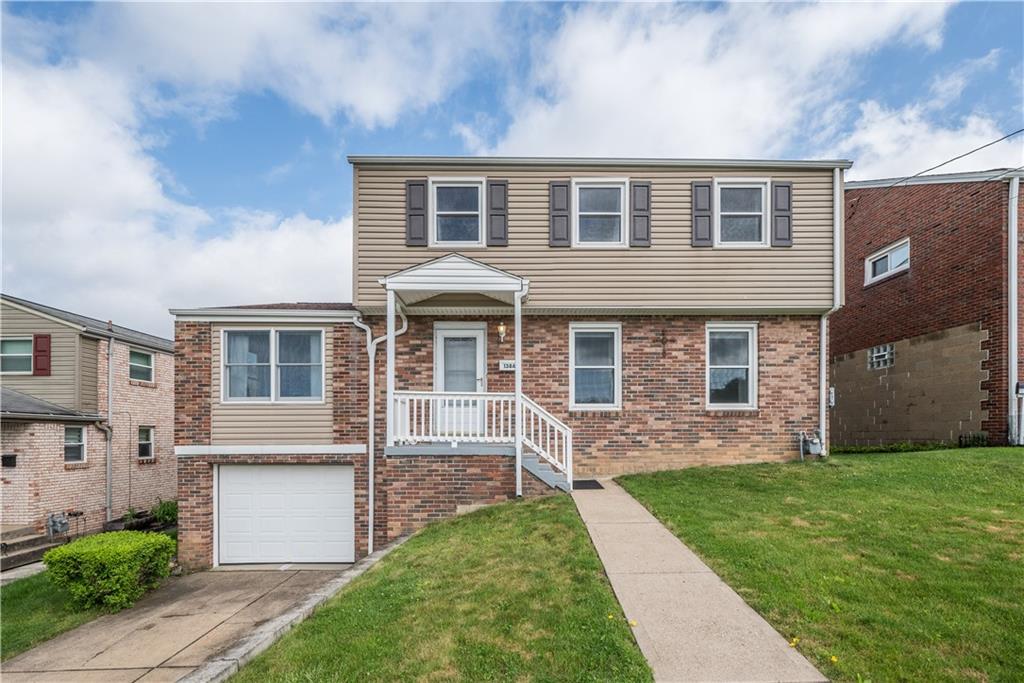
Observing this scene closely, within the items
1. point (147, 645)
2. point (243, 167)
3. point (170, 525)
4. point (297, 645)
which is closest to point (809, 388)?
point (297, 645)

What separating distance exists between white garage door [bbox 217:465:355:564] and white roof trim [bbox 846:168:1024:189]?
14.0m

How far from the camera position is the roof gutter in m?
8.97

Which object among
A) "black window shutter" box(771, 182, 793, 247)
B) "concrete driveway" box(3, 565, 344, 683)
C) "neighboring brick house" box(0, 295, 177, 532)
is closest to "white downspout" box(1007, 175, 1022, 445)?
"black window shutter" box(771, 182, 793, 247)

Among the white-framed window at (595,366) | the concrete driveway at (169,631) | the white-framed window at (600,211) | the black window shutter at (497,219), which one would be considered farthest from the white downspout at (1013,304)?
the concrete driveway at (169,631)

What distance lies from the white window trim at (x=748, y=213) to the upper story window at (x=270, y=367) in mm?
7703

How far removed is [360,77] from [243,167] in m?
8.13

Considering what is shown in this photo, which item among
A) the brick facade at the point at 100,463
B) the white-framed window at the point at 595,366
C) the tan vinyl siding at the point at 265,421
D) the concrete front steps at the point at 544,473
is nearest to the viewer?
the concrete front steps at the point at 544,473

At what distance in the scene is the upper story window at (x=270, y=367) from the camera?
876cm

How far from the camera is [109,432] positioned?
12500 millimetres

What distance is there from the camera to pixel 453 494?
7.50 meters

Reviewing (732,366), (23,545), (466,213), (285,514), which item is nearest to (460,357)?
(466,213)

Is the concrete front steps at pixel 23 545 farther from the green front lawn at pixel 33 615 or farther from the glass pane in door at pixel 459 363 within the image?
the glass pane in door at pixel 459 363

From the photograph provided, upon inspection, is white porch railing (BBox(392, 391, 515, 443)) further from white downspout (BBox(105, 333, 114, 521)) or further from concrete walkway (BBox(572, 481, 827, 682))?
white downspout (BBox(105, 333, 114, 521))

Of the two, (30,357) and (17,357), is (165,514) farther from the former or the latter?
(17,357)
